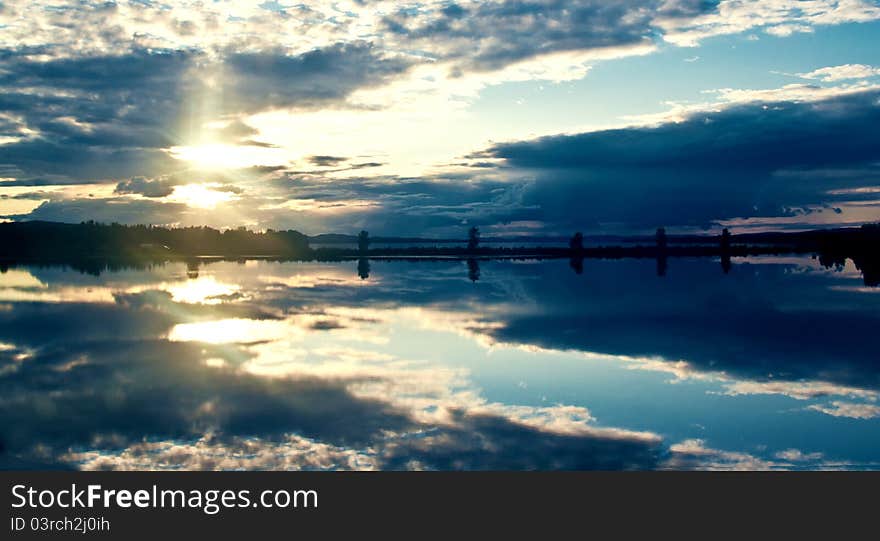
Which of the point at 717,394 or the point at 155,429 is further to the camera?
the point at 717,394

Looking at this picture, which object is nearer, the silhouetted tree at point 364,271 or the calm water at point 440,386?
the calm water at point 440,386

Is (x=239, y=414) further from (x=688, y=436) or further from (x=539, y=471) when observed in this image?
(x=688, y=436)

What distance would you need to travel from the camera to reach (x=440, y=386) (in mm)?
14875

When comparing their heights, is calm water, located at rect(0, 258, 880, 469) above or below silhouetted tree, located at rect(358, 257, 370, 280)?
below

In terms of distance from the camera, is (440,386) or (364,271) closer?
(440,386)

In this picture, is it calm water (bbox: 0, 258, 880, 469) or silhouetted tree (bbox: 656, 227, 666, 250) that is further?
silhouetted tree (bbox: 656, 227, 666, 250)

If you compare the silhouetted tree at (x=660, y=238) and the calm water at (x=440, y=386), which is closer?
the calm water at (x=440, y=386)

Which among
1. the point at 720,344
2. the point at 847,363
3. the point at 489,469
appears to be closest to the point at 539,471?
the point at 489,469

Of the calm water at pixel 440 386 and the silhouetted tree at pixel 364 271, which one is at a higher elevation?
the silhouetted tree at pixel 364 271

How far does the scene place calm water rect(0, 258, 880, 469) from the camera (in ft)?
35.0

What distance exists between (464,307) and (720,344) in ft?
37.2

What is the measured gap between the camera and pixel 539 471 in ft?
31.9

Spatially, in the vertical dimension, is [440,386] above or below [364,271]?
below

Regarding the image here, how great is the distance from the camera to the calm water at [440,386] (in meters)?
10.7
